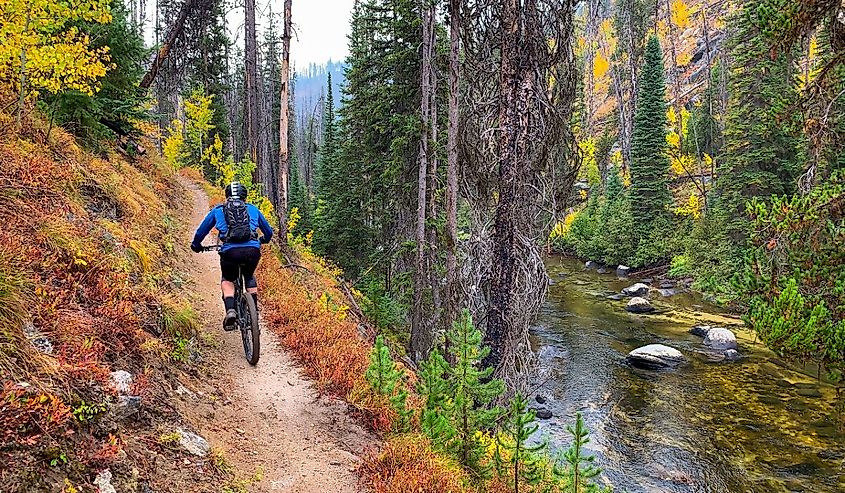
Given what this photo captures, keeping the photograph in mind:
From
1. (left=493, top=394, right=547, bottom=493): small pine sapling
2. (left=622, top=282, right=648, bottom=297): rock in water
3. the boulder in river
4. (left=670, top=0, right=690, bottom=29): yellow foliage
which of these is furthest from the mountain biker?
(left=670, top=0, right=690, bottom=29): yellow foliage

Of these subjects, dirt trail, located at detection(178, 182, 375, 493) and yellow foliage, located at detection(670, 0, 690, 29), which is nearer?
dirt trail, located at detection(178, 182, 375, 493)

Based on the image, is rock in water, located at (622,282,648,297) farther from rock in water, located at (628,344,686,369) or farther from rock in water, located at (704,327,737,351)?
rock in water, located at (628,344,686,369)

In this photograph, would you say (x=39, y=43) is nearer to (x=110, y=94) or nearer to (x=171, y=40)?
(x=110, y=94)

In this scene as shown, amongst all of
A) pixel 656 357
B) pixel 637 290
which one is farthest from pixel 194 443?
pixel 637 290

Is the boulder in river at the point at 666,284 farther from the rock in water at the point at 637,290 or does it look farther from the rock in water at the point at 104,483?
the rock in water at the point at 104,483

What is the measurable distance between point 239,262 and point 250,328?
33.9 inches

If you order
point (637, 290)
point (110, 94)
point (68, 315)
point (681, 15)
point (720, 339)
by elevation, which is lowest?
point (720, 339)

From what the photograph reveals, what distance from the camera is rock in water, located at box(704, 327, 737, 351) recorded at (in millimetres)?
Result: 18844

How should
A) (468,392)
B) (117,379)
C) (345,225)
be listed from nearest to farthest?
1. (117,379)
2. (468,392)
3. (345,225)

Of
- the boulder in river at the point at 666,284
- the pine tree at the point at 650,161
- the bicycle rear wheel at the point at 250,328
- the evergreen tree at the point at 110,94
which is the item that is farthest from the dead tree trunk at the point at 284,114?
the pine tree at the point at 650,161

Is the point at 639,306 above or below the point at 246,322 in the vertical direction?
below

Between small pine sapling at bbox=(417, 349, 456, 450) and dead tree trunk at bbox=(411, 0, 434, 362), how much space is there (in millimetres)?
8943

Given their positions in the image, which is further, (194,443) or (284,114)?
(284,114)

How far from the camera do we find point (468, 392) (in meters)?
5.29
